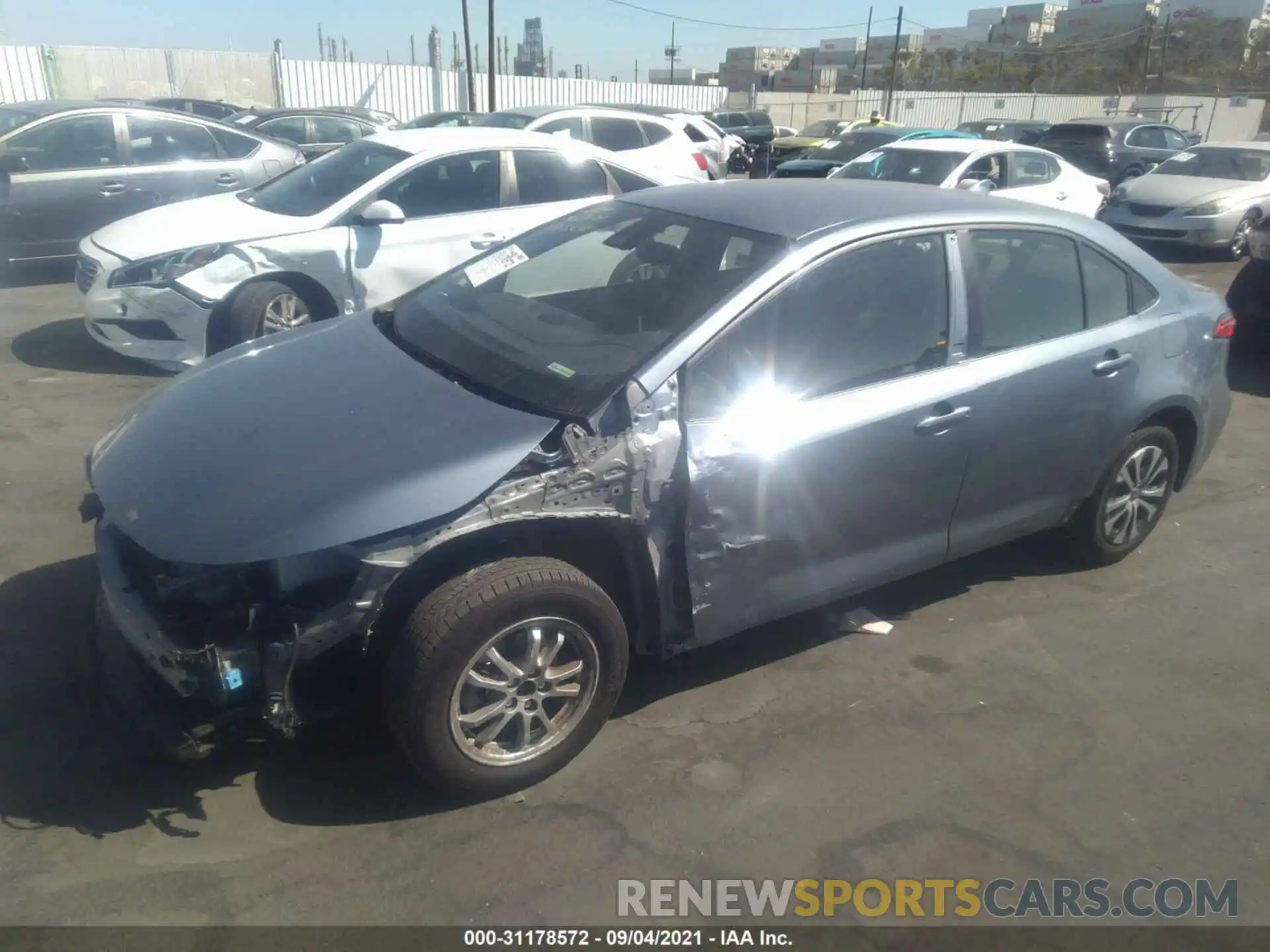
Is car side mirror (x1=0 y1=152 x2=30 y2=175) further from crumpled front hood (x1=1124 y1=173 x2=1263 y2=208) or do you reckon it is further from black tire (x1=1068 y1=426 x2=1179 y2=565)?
crumpled front hood (x1=1124 y1=173 x2=1263 y2=208)

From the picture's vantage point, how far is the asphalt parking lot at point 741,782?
265cm

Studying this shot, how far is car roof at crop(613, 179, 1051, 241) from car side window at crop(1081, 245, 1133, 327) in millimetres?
217

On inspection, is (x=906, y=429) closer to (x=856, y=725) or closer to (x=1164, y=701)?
(x=856, y=725)

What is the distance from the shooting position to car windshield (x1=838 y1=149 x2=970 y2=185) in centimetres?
1107

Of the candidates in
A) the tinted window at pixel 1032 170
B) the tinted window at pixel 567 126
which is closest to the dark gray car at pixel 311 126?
the tinted window at pixel 567 126

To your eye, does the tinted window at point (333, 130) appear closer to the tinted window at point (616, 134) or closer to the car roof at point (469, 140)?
the tinted window at point (616, 134)

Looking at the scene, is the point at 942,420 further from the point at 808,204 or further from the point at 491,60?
the point at 491,60

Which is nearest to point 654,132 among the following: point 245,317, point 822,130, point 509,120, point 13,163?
point 509,120

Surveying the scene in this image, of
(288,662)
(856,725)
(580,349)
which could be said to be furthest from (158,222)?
(856,725)

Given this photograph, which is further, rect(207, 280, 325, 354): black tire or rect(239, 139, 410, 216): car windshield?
rect(239, 139, 410, 216): car windshield

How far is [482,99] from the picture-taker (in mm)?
30359

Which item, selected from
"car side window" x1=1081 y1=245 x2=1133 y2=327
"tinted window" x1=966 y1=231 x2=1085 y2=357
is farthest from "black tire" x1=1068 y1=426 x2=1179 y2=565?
"tinted window" x1=966 y1=231 x2=1085 y2=357

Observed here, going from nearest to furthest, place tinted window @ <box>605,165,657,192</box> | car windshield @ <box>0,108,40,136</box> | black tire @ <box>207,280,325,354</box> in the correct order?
black tire @ <box>207,280,325,354</box> < tinted window @ <box>605,165,657,192</box> < car windshield @ <box>0,108,40,136</box>
